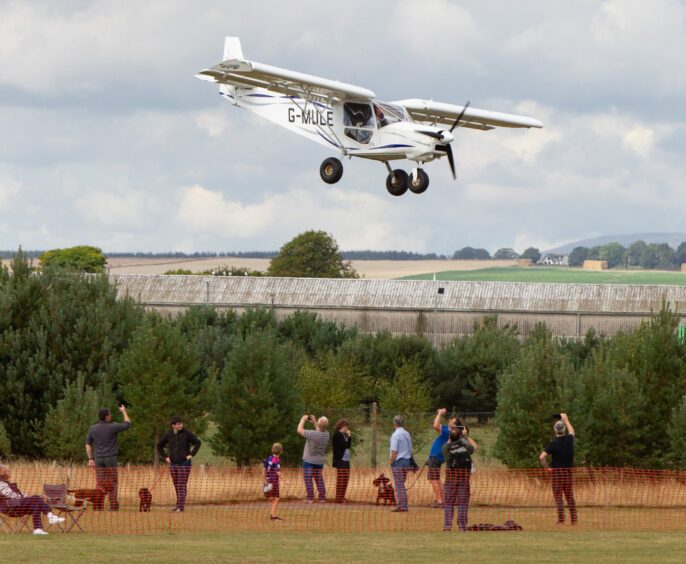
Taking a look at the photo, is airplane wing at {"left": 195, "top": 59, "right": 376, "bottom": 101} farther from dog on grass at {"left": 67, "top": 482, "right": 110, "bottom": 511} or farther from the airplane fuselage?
dog on grass at {"left": 67, "top": 482, "right": 110, "bottom": 511}

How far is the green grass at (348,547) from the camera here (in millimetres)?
17719

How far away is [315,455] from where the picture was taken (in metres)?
25.5

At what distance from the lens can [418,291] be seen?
74.6 meters

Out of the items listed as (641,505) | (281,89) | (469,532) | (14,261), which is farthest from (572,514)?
(14,261)

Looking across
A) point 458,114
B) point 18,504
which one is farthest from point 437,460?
point 458,114

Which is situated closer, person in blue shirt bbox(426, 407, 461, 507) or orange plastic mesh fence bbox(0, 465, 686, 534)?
orange plastic mesh fence bbox(0, 465, 686, 534)

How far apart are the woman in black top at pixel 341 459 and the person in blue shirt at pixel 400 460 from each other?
1.71m

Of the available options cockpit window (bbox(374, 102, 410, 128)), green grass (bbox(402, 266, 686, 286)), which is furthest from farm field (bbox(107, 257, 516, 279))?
cockpit window (bbox(374, 102, 410, 128))

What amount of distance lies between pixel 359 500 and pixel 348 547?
25.0 ft

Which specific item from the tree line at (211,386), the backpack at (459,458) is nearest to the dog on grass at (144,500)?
the backpack at (459,458)

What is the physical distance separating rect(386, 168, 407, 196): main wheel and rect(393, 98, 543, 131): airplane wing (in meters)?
4.12

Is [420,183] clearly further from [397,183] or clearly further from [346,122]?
[346,122]

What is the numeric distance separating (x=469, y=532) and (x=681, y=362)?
13306 mm

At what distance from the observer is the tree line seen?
105 ft
